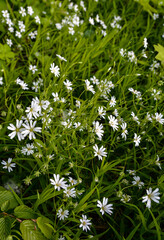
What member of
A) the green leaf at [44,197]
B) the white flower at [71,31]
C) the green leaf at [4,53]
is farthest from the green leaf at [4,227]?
the white flower at [71,31]

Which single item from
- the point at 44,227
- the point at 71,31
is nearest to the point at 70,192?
the point at 44,227

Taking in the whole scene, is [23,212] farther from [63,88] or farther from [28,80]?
[28,80]

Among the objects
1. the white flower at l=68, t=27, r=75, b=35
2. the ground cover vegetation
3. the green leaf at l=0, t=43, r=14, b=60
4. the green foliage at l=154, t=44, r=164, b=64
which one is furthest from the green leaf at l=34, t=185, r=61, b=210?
the white flower at l=68, t=27, r=75, b=35

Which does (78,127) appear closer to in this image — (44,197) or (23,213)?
(44,197)

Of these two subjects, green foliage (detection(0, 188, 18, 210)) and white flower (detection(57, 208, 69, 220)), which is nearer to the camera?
green foliage (detection(0, 188, 18, 210))

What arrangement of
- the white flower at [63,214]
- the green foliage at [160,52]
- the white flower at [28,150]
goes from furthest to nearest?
the green foliage at [160,52] → the white flower at [28,150] → the white flower at [63,214]

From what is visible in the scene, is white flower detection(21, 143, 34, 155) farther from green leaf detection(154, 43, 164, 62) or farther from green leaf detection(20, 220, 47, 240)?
green leaf detection(154, 43, 164, 62)

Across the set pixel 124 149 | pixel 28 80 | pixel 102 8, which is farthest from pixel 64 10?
pixel 124 149

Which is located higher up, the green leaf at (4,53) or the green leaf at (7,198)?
the green leaf at (4,53)

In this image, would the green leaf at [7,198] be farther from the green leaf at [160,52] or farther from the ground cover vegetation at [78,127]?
the green leaf at [160,52]
